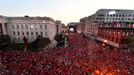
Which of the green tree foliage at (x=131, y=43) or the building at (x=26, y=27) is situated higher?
the building at (x=26, y=27)

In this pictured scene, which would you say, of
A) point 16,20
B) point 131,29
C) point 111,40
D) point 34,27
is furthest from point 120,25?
point 16,20

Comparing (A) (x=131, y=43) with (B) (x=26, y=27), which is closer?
(A) (x=131, y=43)

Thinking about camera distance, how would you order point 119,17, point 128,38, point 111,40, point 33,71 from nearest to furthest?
point 33,71, point 128,38, point 111,40, point 119,17

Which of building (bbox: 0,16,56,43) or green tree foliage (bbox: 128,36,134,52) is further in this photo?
building (bbox: 0,16,56,43)

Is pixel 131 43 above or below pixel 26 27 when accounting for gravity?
below

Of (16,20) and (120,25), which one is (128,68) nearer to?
(120,25)

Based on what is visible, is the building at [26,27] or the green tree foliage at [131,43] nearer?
the green tree foliage at [131,43]

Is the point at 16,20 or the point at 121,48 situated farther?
the point at 16,20

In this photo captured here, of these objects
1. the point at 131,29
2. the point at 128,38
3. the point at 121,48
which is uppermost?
the point at 131,29

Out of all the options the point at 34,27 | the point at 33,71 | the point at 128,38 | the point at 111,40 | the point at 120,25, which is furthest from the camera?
the point at 34,27

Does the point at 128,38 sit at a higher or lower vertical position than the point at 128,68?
higher

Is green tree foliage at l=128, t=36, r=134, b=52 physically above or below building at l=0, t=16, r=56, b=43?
below
